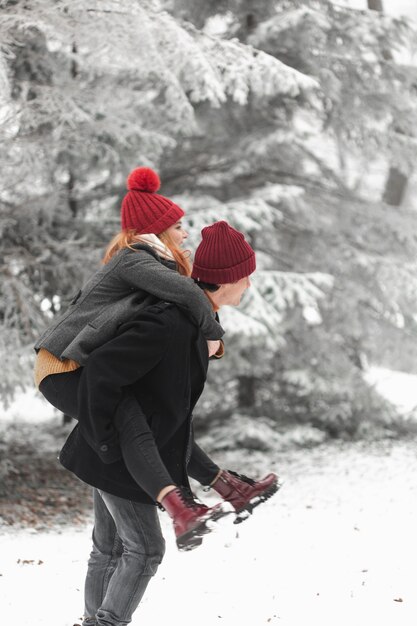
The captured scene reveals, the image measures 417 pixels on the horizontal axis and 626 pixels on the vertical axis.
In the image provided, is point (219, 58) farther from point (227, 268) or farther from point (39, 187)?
point (227, 268)

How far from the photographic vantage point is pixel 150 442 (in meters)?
2.39

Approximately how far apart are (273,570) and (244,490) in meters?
2.53

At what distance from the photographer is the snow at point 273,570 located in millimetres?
4219

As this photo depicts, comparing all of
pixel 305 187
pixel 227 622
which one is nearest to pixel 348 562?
pixel 227 622

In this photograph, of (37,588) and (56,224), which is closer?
(37,588)

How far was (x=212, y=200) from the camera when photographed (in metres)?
8.26

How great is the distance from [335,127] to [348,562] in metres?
5.63

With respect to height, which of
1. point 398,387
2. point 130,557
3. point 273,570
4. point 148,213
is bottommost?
point 398,387

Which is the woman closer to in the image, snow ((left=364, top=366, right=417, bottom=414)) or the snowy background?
the snowy background

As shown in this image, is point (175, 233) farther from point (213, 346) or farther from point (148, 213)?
point (213, 346)

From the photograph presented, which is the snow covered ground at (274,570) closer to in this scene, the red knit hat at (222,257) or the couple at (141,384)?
the couple at (141,384)

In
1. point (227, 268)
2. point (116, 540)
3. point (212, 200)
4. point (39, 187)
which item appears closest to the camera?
point (227, 268)

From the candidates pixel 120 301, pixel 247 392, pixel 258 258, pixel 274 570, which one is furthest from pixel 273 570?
pixel 247 392

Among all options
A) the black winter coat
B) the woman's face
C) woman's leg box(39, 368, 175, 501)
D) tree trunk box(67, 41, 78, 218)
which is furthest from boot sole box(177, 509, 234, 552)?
tree trunk box(67, 41, 78, 218)
